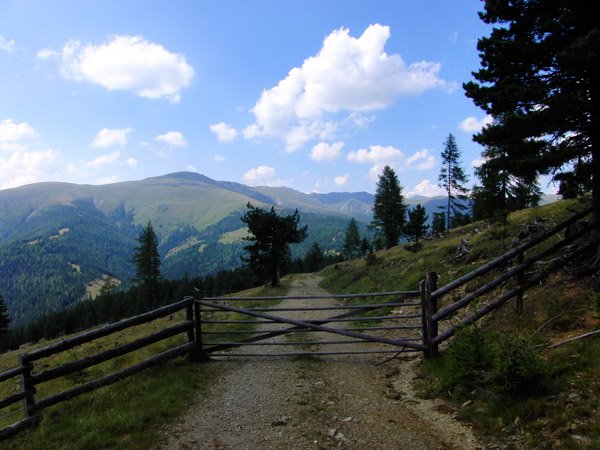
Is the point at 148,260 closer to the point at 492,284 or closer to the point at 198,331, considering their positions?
the point at 198,331

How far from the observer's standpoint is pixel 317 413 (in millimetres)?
7180

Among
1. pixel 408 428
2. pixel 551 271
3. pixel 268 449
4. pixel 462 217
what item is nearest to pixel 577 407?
pixel 408 428

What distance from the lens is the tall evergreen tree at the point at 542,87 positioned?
873 cm

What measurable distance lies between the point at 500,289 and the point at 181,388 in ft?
32.2

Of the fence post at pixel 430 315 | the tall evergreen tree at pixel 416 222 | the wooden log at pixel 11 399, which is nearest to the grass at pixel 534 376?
the fence post at pixel 430 315

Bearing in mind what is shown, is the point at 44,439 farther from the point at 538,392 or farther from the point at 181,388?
the point at 538,392

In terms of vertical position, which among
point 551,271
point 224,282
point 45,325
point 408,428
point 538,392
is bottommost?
point 45,325

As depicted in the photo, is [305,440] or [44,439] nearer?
[305,440]

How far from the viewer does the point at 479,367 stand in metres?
7.22

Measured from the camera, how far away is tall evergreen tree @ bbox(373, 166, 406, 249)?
65062mm

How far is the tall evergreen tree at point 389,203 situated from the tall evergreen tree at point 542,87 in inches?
2176

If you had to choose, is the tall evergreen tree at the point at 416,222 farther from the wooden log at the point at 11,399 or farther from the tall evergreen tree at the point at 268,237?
the wooden log at the point at 11,399

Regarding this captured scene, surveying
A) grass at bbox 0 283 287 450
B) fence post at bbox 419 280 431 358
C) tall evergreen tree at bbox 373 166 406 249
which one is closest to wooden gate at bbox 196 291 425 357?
fence post at bbox 419 280 431 358

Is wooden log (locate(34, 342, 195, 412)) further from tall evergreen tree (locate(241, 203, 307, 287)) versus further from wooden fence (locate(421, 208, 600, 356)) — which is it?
tall evergreen tree (locate(241, 203, 307, 287))
